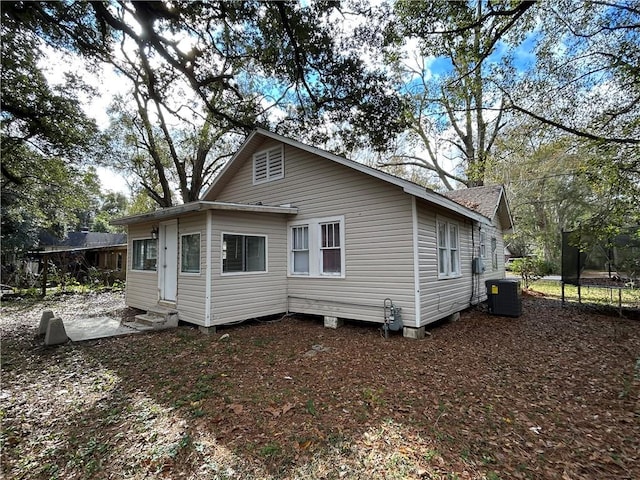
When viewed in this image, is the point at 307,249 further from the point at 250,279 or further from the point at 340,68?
the point at 340,68

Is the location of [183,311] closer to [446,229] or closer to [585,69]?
[446,229]

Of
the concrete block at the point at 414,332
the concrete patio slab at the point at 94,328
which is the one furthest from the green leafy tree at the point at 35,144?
the concrete block at the point at 414,332

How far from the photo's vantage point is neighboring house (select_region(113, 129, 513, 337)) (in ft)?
22.1

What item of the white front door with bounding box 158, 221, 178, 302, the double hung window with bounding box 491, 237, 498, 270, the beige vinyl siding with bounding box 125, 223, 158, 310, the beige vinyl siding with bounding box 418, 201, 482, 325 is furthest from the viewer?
the double hung window with bounding box 491, 237, 498, 270

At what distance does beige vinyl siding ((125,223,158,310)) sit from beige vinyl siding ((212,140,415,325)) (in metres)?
3.90

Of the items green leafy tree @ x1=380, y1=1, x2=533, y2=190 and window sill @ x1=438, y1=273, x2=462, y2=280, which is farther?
window sill @ x1=438, y1=273, x2=462, y2=280

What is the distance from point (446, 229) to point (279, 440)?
22.2 feet

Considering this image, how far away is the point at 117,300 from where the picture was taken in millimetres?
11977

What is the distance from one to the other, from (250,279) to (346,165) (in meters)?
3.67

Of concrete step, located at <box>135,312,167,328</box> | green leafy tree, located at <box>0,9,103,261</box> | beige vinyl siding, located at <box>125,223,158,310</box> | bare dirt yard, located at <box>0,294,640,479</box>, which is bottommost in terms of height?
bare dirt yard, located at <box>0,294,640,479</box>

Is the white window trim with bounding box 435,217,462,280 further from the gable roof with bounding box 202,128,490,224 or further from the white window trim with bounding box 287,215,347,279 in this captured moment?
the white window trim with bounding box 287,215,347,279

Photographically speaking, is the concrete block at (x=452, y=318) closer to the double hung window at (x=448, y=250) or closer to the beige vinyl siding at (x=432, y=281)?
the beige vinyl siding at (x=432, y=281)

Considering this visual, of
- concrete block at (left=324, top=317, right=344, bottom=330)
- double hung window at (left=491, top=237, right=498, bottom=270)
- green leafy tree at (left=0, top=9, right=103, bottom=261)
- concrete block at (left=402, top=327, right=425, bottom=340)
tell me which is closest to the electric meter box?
double hung window at (left=491, top=237, right=498, bottom=270)

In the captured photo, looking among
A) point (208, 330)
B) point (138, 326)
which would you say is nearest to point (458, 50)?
point (208, 330)
